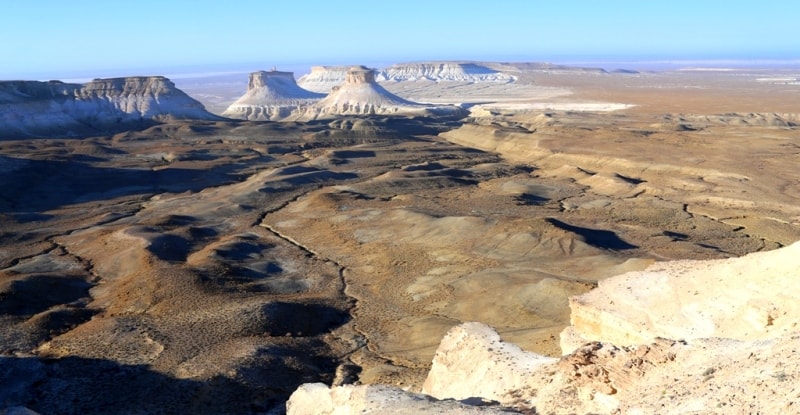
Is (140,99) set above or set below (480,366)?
below

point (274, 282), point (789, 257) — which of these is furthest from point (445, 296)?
point (789, 257)

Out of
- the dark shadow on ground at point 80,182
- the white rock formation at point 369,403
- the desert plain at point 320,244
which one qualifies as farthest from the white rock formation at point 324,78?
the white rock formation at point 369,403

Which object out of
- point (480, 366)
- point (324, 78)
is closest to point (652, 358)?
point (480, 366)

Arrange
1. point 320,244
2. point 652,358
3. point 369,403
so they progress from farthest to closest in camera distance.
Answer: point 320,244 < point 369,403 < point 652,358

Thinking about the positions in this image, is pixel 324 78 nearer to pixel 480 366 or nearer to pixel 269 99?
pixel 269 99

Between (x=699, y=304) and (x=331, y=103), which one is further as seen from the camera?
(x=331, y=103)

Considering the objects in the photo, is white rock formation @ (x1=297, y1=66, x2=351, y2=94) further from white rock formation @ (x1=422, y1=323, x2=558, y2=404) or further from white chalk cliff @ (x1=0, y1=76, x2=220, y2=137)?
white rock formation @ (x1=422, y1=323, x2=558, y2=404)

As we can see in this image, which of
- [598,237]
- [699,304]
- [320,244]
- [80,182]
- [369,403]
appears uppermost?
[699,304]

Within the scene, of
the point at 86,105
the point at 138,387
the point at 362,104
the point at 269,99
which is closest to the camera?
the point at 138,387
